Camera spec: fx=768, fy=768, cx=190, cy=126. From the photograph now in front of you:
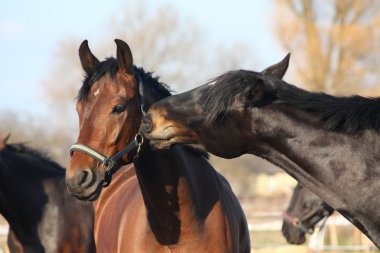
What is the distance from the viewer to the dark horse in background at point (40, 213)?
743 cm

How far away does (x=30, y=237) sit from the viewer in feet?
24.4

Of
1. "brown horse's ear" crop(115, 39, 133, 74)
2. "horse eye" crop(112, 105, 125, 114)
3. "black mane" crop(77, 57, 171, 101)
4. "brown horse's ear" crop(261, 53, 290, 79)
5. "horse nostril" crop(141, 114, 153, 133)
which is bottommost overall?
"horse nostril" crop(141, 114, 153, 133)

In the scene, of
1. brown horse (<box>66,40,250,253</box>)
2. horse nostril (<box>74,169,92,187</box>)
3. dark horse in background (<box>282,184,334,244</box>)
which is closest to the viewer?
horse nostril (<box>74,169,92,187</box>)

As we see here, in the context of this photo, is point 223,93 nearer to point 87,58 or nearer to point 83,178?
point 83,178

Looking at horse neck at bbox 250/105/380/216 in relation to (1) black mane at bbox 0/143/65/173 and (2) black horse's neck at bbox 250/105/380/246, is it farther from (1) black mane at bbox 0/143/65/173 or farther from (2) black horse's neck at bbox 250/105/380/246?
(1) black mane at bbox 0/143/65/173

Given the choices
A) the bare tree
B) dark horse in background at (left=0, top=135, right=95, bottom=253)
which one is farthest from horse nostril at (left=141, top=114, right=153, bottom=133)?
the bare tree

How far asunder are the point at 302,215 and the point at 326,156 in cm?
686

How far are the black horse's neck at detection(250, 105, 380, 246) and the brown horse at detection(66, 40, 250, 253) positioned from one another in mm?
1103

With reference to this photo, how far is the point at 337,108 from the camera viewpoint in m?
4.36

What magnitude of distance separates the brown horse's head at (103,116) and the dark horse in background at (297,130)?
0.74m

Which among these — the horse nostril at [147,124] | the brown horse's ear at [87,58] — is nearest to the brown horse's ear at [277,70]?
the horse nostril at [147,124]

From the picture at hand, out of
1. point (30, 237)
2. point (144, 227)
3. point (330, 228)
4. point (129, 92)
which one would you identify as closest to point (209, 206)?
point (144, 227)

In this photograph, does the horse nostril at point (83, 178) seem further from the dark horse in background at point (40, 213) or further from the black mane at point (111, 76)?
the dark horse in background at point (40, 213)

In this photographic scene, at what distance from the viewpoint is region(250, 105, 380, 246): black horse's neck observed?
14.2ft
